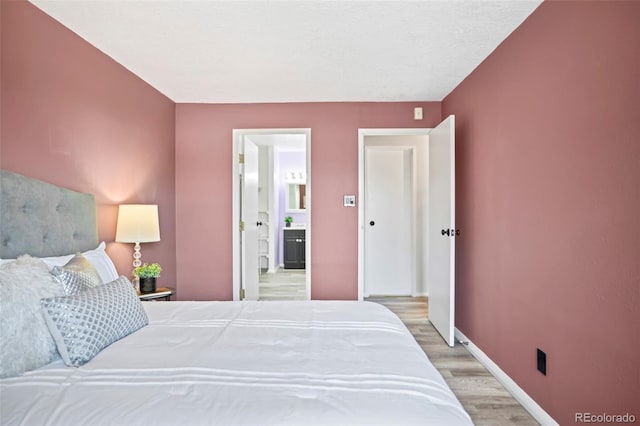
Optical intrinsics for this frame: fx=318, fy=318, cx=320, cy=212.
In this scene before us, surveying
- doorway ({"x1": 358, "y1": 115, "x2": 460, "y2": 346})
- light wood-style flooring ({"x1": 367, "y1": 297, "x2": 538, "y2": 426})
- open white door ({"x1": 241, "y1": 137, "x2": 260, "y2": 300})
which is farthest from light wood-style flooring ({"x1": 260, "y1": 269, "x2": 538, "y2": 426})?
open white door ({"x1": 241, "y1": 137, "x2": 260, "y2": 300})

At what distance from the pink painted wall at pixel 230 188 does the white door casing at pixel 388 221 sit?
0.99 metres

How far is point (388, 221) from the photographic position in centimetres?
443

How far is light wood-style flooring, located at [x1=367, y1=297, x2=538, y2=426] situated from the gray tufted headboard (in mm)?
2573

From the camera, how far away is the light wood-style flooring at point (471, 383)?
6.10 feet

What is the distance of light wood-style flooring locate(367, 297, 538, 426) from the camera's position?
186 centimetres

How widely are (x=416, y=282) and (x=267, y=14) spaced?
364 cm

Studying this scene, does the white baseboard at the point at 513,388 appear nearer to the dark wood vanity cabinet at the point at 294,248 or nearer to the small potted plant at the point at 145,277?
the small potted plant at the point at 145,277

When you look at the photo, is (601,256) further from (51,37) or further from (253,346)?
(51,37)

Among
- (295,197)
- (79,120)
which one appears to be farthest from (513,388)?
(295,197)

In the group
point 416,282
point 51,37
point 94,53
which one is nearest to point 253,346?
point 51,37

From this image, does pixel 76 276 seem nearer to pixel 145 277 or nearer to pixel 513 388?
Result: pixel 145 277

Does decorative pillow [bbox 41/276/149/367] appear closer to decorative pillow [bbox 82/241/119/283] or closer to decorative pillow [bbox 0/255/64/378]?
decorative pillow [bbox 0/255/64/378]

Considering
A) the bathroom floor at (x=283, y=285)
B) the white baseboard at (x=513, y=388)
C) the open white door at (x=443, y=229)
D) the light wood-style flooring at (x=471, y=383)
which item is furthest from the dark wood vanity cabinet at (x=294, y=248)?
the white baseboard at (x=513, y=388)
